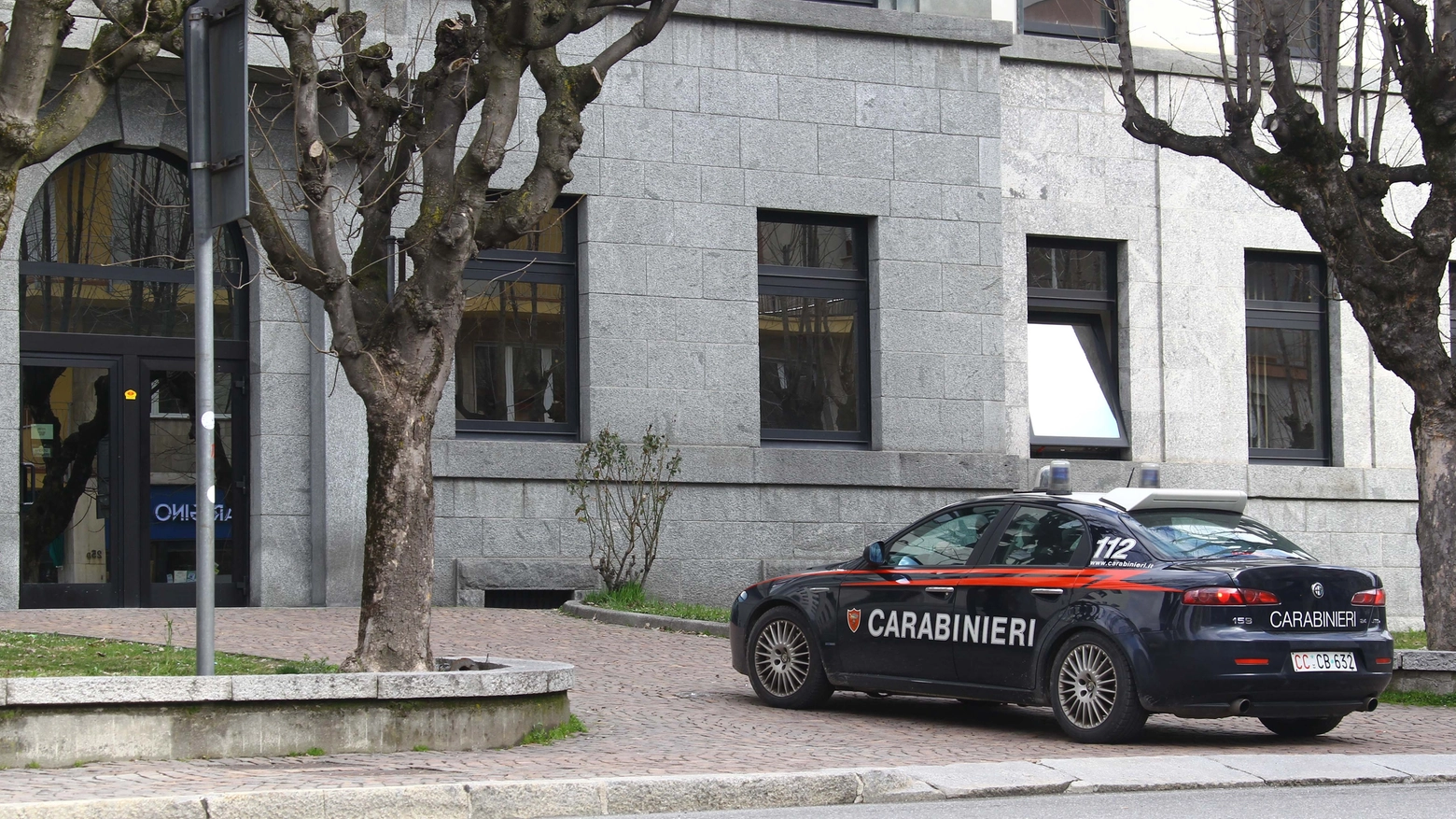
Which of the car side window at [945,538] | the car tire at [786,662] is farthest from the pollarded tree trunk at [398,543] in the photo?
the car side window at [945,538]

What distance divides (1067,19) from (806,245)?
463 cm

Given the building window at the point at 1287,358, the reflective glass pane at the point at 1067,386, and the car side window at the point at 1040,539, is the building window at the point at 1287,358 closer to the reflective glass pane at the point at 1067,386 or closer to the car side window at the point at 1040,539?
the reflective glass pane at the point at 1067,386

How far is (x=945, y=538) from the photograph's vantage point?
1121cm

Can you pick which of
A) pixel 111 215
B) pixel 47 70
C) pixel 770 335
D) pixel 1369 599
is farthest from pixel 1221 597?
pixel 111 215

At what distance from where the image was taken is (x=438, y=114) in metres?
10.5

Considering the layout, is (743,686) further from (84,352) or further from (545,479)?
(84,352)

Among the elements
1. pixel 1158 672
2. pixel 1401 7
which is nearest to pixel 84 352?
pixel 1158 672

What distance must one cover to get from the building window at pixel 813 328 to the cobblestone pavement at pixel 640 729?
4.13 meters

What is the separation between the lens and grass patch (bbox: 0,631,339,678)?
33.2ft

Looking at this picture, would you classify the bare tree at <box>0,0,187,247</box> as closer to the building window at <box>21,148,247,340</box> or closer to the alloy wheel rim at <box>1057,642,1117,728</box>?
the alloy wheel rim at <box>1057,642,1117,728</box>

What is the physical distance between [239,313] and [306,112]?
7.34 meters

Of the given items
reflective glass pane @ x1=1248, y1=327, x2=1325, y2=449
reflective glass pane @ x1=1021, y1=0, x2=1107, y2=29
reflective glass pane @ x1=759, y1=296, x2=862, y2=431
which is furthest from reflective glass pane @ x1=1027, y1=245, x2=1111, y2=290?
reflective glass pane @ x1=1021, y1=0, x2=1107, y2=29

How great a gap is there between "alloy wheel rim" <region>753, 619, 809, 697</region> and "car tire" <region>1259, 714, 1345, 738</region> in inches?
116

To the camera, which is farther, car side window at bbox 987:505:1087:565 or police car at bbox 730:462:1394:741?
car side window at bbox 987:505:1087:565
